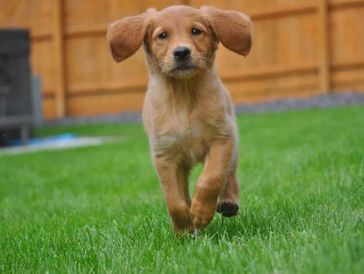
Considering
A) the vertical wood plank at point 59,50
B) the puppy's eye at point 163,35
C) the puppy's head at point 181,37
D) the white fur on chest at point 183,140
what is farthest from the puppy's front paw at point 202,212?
the vertical wood plank at point 59,50

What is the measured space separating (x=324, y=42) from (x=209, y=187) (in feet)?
42.0

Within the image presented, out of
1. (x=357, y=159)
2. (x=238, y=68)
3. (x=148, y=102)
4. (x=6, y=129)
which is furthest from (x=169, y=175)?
(x=238, y=68)

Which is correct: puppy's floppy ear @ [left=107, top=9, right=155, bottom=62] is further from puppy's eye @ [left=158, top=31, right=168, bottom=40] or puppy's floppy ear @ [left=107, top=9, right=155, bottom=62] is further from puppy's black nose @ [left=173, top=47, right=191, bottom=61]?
puppy's black nose @ [left=173, top=47, right=191, bottom=61]

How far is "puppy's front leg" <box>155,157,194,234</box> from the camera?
411 centimetres

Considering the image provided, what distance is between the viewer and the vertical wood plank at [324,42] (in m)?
16.2

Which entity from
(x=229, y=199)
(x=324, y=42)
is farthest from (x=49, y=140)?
(x=229, y=199)

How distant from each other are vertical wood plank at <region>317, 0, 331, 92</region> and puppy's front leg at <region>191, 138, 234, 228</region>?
498 inches

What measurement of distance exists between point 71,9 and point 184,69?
15.3 metres

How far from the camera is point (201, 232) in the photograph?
4.05 m

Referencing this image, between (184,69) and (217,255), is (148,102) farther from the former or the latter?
(217,255)

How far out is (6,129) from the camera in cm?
1402

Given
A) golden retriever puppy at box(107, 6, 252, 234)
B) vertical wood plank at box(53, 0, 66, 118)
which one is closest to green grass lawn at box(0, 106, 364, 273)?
golden retriever puppy at box(107, 6, 252, 234)

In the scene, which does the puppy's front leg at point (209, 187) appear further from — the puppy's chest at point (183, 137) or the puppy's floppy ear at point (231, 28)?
the puppy's floppy ear at point (231, 28)

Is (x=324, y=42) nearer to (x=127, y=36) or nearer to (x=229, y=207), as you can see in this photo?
(x=229, y=207)
